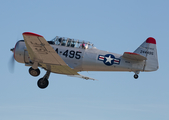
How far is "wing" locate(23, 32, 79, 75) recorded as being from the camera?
12609 millimetres

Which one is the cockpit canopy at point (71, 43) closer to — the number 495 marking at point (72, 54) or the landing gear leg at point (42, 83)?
the number 495 marking at point (72, 54)

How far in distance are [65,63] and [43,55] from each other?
1202 mm

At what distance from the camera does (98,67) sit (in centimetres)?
1498

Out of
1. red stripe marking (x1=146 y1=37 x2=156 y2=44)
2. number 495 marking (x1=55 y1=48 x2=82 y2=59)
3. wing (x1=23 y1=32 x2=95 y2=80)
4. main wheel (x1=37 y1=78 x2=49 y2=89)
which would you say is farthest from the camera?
main wheel (x1=37 y1=78 x2=49 y2=89)

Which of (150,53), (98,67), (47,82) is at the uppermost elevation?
(150,53)

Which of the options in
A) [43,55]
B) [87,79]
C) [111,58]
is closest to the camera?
[43,55]

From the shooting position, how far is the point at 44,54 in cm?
1387

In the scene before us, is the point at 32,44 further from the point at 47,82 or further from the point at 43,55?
the point at 47,82

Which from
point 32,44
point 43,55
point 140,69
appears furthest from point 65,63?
point 140,69

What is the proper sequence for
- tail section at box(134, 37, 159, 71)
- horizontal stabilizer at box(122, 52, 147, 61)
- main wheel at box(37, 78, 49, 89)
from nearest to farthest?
horizontal stabilizer at box(122, 52, 147, 61) → tail section at box(134, 37, 159, 71) → main wheel at box(37, 78, 49, 89)

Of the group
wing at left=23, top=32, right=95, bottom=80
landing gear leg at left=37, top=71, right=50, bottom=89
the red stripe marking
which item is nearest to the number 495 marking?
wing at left=23, top=32, right=95, bottom=80

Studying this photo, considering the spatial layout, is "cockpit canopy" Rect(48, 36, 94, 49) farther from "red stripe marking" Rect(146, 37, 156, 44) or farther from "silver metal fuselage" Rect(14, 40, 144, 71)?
"red stripe marking" Rect(146, 37, 156, 44)

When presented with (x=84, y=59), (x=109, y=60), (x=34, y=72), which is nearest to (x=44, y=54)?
(x=34, y=72)

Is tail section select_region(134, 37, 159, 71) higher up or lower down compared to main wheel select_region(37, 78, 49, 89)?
higher up
